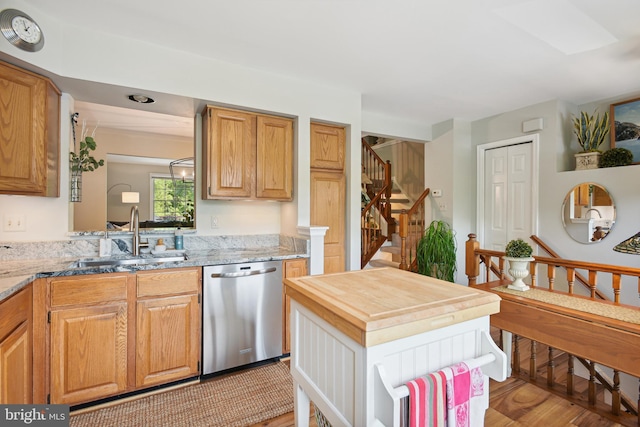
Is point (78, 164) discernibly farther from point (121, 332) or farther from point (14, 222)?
point (121, 332)

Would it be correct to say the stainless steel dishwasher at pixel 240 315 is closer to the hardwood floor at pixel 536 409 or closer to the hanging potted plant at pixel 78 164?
the hardwood floor at pixel 536 409

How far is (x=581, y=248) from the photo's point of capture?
3.41 metres

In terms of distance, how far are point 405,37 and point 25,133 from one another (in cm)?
264

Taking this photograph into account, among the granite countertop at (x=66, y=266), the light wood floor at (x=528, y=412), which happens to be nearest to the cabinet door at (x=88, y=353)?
the granite countertop at (x=66, y=266)

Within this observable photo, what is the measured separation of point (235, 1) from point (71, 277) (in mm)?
1966

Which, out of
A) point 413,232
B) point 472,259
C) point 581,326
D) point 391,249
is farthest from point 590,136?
point 391,249

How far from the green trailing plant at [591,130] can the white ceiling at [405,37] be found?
1.12 ft

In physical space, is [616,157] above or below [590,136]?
below

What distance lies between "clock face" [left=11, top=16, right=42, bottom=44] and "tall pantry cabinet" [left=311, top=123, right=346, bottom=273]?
2.08m

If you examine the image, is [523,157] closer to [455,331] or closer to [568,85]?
[568,85]

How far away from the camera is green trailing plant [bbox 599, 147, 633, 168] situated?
317cm

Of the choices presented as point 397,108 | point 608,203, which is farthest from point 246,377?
point 608,203

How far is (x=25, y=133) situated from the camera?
6.47 ft

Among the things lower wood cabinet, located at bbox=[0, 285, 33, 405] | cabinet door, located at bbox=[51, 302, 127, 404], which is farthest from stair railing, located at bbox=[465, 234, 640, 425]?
lower wood cabinet, located at bbox=[0, 285, 33, 405]
